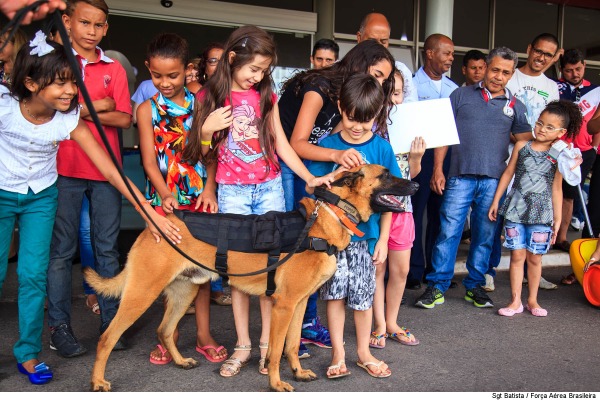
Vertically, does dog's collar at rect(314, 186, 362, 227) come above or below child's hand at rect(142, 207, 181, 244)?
above

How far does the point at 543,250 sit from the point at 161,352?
3.39 metres

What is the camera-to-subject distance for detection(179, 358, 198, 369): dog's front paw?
390 centimetres

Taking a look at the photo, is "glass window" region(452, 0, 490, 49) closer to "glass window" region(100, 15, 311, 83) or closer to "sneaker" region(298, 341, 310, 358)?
"glass window" region(100, 15, 311, 83)

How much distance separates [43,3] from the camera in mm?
2719

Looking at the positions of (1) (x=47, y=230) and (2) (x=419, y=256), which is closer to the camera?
(1) (x=47, y=230)

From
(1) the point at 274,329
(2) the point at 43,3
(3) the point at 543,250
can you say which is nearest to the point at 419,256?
(3) the point at 543,250

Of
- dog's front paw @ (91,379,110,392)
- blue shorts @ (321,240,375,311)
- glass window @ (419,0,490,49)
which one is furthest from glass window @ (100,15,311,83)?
dog's front paw @ (91,379,110,392)

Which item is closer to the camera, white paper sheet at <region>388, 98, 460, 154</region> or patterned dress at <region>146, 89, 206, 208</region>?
patterned dress at <region>146, 89, 206, 208</region>

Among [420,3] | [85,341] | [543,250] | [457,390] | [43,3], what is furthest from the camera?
[420,3]

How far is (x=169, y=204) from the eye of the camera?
364 cm

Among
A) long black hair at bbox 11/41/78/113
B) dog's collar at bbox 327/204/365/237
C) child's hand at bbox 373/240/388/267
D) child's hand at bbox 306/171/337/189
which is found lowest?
child's hand at bbox 373/240/388/267

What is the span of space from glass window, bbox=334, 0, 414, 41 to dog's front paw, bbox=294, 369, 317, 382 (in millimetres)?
7418

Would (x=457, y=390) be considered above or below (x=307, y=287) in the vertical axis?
below
